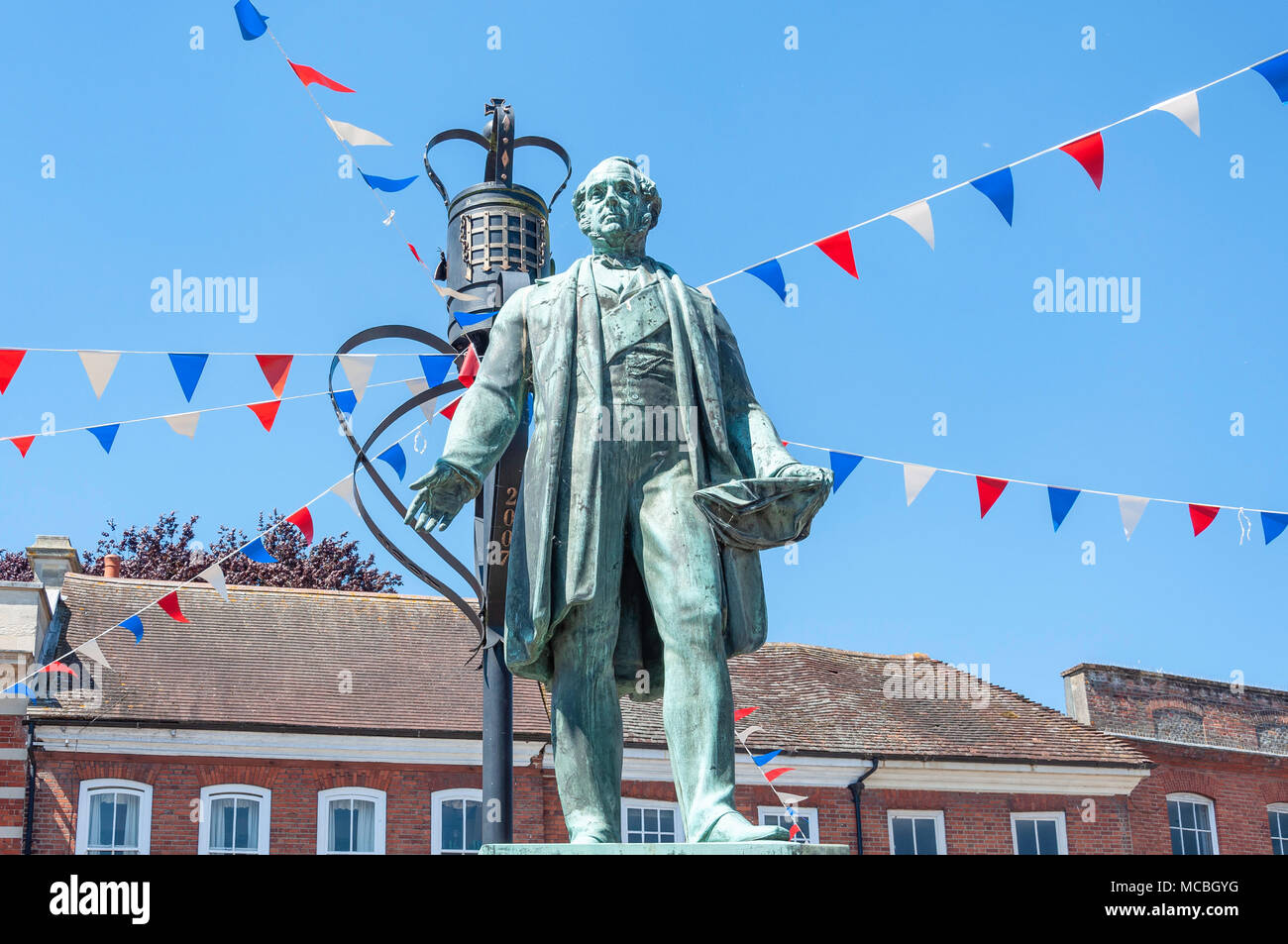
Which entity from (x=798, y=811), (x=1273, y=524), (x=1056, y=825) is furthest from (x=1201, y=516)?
(x=1056, y=825)

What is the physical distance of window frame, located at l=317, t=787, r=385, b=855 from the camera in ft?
62.6

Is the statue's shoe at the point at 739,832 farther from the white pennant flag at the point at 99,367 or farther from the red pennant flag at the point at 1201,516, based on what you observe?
the red pennant flag at the point at 1201,516

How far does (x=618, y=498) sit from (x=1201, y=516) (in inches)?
336

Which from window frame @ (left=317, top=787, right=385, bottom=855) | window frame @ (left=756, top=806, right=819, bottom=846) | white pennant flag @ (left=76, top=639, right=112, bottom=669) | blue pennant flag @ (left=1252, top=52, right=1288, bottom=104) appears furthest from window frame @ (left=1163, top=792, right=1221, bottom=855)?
blue pennant flag @ (left=1252, top=52, right=1288, bottom=104)

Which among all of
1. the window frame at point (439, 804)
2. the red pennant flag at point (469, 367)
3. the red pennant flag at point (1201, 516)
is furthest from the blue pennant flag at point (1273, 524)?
the window frame at point (439, 804)

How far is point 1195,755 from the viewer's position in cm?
2505

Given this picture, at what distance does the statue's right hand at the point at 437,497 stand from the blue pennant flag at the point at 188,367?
6.25 m

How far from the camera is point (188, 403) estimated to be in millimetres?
10367

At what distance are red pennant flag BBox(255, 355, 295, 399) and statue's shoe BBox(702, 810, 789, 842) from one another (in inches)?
288

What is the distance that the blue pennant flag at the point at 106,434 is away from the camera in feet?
34.2

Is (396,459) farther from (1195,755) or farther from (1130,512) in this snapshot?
(1195,755)

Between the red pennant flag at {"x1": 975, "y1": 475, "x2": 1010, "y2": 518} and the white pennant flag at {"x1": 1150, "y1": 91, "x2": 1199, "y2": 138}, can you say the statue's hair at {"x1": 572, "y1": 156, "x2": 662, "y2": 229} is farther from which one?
the red pennant flag at {"x1": 975, "y1": 475, "x2": 1010, "y2": 518}

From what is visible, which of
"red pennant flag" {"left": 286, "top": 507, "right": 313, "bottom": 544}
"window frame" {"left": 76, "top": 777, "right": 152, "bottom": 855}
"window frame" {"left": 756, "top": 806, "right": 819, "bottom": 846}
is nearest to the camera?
"red pennant flag" {"left": 286, "top": 507, "right": 313, "bottom": 544}
